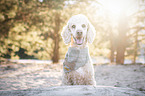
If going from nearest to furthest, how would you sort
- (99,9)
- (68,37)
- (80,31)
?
(80,31) < (68,37) < (99,9)

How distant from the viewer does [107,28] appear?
11.0 meters

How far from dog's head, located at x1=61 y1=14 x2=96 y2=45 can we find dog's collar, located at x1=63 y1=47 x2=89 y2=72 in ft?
0.59

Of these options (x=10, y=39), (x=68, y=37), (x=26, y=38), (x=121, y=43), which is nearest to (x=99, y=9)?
(x=121, y=43)

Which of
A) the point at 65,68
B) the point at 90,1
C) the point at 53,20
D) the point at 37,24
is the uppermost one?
the point at 90,1

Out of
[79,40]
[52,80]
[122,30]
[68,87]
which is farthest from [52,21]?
[68,87]

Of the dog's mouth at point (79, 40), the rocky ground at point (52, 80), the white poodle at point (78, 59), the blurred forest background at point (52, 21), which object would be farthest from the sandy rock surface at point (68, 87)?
the blurred forest background at point (52, 21)

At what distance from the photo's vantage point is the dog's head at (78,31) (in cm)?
236

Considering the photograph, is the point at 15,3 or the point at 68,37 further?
the point at 15,3

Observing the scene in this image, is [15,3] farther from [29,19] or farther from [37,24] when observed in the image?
[37,24]

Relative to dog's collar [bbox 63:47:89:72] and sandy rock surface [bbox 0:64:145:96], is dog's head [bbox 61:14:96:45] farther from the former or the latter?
sandy rock surface [bbox 0:64:145:96]

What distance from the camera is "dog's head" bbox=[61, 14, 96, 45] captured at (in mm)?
2363

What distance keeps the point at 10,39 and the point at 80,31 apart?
6.46 metres

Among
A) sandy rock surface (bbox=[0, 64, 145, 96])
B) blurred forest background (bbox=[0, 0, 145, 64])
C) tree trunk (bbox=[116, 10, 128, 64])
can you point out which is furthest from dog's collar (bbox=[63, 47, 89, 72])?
tree trunk (bbox=[116, 10, 128, 64])

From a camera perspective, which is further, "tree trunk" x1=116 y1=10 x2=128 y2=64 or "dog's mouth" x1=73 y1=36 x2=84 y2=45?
"tree trunk" x1=116 y1=10 x2=128 y2=64
